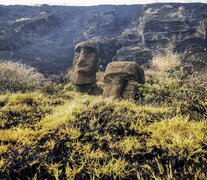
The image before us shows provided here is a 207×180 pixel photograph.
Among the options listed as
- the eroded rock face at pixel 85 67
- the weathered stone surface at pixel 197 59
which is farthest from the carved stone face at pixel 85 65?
the weathered stone surface at pixel 197 59

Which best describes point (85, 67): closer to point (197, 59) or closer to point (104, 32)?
point (197, 59)

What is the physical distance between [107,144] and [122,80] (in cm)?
421

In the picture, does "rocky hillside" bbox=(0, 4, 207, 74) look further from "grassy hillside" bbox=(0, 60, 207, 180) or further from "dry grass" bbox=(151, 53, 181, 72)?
"grassy hillside" bbox=(0, 60, 207, 180)

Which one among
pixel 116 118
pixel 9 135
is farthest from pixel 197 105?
pixel 9 135

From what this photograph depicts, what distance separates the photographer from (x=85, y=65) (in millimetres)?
10039

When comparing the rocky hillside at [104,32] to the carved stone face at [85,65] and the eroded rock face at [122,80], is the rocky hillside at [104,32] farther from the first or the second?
the eroded rock face at [122,80]

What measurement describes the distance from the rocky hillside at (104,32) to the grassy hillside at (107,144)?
27.8 feet

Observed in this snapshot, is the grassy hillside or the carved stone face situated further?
the carved stone face

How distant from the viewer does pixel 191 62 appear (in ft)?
40.1

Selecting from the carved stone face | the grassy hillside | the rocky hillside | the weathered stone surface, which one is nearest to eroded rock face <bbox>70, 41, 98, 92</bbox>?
the carved stone face

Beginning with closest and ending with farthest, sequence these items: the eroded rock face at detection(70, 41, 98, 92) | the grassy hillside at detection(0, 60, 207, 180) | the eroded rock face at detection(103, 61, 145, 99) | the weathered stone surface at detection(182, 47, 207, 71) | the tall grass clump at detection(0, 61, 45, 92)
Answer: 1. the grassy hillside at detection(0, 60, 207, 180)
2. the eroded rock face at detection(103, 61, 145, 99)
3. the tall grass clump at detection(0, 61, 45, 92)
4. the eroded rock face at detection(70, 41, 98, 92)
5. the weathered stone surface at detection(182, 47, 207, 71)

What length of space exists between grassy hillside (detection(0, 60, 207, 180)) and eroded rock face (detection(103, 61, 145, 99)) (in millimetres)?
2512

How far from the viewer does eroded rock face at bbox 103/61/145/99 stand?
704 cm

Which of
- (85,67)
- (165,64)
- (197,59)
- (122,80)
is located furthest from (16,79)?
(197,59)
